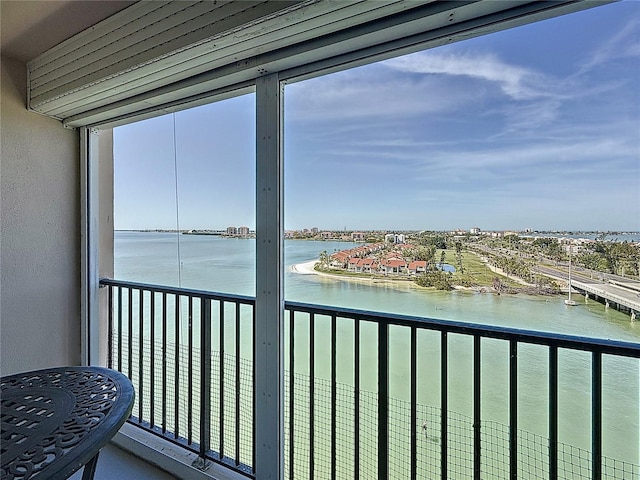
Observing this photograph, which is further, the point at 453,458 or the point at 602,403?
the point at 453,458

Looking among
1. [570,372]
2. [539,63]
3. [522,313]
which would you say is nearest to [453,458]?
[570,372]

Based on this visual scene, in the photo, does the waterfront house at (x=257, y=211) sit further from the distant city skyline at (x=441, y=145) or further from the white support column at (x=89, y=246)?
the distant city skyline at (x=441, y=145)

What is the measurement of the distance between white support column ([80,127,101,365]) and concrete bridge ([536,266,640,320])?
2.72 metres

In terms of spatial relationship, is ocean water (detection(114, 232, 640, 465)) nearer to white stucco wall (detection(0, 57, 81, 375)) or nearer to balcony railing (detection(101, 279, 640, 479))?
balcony railing (detection(101, 279, 640, 479))

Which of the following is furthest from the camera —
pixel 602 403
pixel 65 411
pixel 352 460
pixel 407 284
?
pixel 352 460

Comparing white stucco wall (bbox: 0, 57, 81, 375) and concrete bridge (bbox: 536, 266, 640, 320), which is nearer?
concrete bridge (bbox: 536, 266, 640, 320)

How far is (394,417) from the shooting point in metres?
1.60

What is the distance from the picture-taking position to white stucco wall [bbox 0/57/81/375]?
205 centimetres

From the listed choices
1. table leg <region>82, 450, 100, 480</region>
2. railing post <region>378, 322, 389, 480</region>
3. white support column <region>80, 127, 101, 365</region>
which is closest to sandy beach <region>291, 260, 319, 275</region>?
railing post <region>378, 322, 389, 480</region>

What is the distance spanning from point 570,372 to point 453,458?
25.3 inches

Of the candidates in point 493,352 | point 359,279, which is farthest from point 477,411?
point 359,279

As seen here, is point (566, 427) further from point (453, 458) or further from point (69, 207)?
point (69, 207)

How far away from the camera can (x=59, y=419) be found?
3.33 ft

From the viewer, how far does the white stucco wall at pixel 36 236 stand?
2049 millimetres
